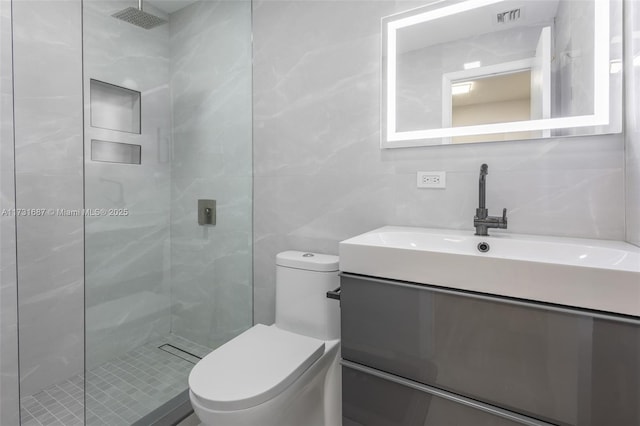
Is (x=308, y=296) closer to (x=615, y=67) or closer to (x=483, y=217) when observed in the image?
(x=483, y=217)

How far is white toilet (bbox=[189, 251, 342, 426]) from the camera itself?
3.38ft

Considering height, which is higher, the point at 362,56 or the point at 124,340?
the point at 362,56

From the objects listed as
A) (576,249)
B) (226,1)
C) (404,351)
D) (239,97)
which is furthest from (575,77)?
(226,1)

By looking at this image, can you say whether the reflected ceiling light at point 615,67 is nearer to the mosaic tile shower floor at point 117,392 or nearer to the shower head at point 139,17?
the shower head at point 139,17

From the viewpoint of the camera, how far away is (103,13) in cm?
121

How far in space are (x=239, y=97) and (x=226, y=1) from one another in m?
0.54

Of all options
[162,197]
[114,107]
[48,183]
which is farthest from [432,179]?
[48,183]

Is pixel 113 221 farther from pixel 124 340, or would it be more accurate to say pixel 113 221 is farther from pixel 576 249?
pixel 576 249

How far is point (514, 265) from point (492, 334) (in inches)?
8.2

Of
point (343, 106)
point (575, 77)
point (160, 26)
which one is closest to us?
point (575, 77)

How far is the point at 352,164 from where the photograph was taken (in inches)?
62.4

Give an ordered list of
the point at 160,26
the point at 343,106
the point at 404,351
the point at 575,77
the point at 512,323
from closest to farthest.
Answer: the point at 512,323 → the point at 404,351 → the point at 575,77 → the point at 160,26 → the point at 343,106

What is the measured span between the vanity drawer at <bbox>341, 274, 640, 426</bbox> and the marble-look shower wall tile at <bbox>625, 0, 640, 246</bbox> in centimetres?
46

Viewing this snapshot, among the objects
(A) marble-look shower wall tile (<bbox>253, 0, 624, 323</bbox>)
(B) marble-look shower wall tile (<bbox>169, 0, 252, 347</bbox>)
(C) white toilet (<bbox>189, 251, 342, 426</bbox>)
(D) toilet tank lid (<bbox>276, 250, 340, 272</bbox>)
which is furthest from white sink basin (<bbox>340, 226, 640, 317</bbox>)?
(B) marble-look shower wall tile (<bbox>169, 0, 252, 347</bbox>)
